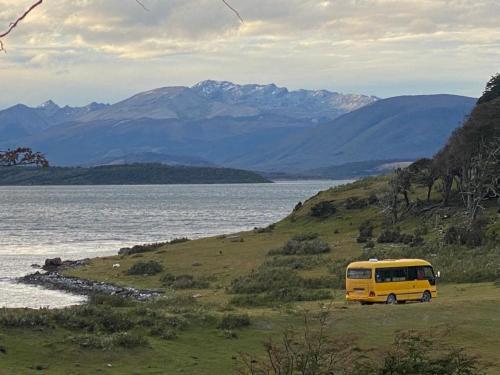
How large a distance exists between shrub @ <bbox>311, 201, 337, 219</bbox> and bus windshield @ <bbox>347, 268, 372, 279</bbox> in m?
54.7

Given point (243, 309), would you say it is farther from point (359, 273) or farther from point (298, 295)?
point (359, 273)

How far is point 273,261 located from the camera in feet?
209

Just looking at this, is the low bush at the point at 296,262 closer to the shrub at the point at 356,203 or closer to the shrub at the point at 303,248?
the shrub at the point at 303,248

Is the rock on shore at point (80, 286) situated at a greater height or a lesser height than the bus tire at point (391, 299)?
lesser

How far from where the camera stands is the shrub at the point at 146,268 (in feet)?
214

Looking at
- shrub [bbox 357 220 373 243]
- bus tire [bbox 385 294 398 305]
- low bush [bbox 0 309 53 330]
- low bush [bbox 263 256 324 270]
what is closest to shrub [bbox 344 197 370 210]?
shrub [bbox 357 220 373 243]

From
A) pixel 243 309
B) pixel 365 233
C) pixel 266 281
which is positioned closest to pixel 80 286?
pixel 266 281

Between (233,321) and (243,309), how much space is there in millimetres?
8233

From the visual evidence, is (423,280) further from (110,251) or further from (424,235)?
(110,251)

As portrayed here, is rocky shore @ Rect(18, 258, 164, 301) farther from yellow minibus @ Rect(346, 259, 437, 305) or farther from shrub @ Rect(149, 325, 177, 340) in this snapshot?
shrub @ Rect(149, 325, 177, 340)

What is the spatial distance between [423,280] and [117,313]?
56.2 feet

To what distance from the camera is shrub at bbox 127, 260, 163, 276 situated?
214ft

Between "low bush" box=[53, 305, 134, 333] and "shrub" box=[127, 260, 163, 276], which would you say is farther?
"shrub" box=[127, 260, 163, 276]

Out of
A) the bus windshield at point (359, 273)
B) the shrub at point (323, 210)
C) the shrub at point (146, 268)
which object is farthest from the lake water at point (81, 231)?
the shrub at point (323, 210)
